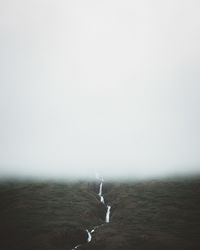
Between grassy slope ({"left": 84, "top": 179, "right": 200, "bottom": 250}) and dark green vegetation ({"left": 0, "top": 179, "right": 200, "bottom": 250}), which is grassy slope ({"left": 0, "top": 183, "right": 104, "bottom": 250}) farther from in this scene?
grassy slope ({"left": 84, "top": 179, "right": 200, "bottom": 250})

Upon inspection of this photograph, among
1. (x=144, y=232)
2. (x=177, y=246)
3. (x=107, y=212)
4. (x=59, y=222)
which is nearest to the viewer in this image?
(x=177, y=246)

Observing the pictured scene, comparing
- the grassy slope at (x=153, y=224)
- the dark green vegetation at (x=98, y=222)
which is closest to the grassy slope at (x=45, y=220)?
the dark green vegetation at (x=98, y=222)

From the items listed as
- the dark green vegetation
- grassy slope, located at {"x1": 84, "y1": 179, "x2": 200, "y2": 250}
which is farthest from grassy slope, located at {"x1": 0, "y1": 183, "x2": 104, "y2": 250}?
grassy slope, located at {"x1": 84, "y1": 179, "x2": 200, "y2": 250}

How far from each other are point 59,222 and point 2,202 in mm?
45882

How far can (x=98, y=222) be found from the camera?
158m

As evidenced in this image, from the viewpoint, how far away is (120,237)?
130500 millimetres

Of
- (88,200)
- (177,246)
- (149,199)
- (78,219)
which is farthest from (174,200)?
(177,246)

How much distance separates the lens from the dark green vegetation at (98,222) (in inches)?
4914

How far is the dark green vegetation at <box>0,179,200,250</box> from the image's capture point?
124812 mm

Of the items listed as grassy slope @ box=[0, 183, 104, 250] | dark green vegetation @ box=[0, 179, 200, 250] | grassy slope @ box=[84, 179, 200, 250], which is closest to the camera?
grassy slope @ box=[84, 179, 200, 250]

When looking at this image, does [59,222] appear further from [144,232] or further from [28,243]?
A: [144,232]

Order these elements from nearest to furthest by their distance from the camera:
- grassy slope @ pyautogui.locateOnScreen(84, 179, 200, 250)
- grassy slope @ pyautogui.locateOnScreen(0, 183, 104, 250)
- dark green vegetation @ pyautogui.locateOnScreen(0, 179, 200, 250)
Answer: grassy slope @ pyautogui.locateOnScreen(84, 179, 200, 250), dark green vegetation @ pyautogui.locateOnScreen(0, 179, 200, 250), grassy slope @ pyautogui.locateOnScreen(0, 183, 104, 250)

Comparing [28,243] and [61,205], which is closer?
[28,243]

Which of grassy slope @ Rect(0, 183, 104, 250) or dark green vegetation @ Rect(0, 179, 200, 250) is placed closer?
dark green vegetation @ Rect(0, 179, 200, 250)
